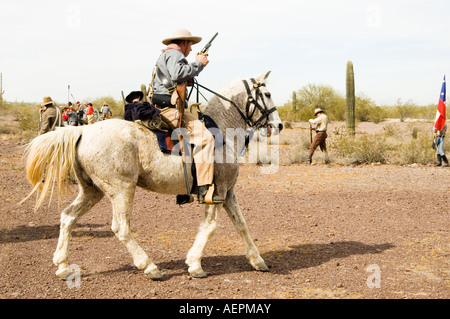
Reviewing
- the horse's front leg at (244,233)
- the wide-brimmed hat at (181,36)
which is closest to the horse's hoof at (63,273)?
the horse's front leg at (244,233)

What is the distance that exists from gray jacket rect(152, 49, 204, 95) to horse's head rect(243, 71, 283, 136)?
0.78m

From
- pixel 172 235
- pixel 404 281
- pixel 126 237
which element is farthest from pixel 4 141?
pixel 404 281

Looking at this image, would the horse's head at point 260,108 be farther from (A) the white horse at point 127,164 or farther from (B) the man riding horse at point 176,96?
(B) the man riding horse at point 176,96

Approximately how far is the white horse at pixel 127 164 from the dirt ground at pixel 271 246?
15.2 inches

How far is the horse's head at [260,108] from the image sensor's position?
593 centimetres

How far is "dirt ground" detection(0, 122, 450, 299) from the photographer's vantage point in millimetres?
5406

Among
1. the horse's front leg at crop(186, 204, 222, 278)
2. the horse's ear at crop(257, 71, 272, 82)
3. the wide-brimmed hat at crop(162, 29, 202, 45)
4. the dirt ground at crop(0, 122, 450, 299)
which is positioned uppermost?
the wide-brimmed hat at crop(162, 29, 202, 45)

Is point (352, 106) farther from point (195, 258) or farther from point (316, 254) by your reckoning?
point (195, 258)

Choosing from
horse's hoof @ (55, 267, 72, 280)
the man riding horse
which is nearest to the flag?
the man riding horse

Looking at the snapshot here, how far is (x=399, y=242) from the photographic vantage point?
734 centimetres

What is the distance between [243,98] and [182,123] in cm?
85

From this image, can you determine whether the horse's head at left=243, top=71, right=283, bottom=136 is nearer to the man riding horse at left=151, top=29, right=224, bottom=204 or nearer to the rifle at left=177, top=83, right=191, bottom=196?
the man riding horse at left=151, top=29, right=224, bottom=204

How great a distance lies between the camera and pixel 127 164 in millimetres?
5492

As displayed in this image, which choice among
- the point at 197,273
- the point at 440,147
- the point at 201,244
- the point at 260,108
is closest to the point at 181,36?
the point at 260,108
